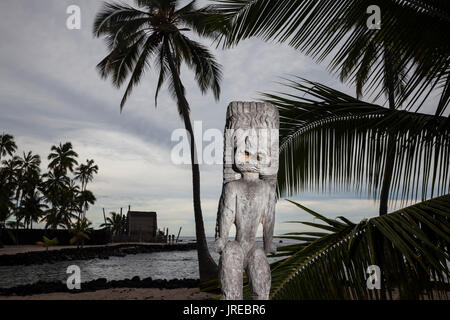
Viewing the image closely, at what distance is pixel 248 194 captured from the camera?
2727 millimetres

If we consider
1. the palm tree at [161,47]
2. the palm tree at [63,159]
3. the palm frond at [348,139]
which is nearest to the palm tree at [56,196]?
the palm tree at [63,159]

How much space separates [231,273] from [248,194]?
0.63 meters

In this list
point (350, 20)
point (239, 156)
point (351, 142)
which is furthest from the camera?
point (351, 142)

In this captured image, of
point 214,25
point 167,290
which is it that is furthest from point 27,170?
point 214,25

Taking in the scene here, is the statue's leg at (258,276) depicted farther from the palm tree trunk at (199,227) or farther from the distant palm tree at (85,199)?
the distant palm tree at (85,199)

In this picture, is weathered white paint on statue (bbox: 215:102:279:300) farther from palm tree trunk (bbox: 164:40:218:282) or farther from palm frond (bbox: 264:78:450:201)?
palm tree trunk (bbox: 164:40:218:282)

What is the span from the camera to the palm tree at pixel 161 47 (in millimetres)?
12438

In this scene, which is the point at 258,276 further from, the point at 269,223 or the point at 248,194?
the point at 248,194

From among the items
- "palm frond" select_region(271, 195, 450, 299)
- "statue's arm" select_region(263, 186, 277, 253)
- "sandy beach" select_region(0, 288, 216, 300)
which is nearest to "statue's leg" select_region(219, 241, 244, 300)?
"statue's arm" select_region(263, 186, 277, 253)

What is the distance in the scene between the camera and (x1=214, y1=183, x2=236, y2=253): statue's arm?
2.65m

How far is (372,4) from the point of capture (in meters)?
2.91

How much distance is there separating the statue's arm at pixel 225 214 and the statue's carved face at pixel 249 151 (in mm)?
221

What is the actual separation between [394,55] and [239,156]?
178 centimetres
